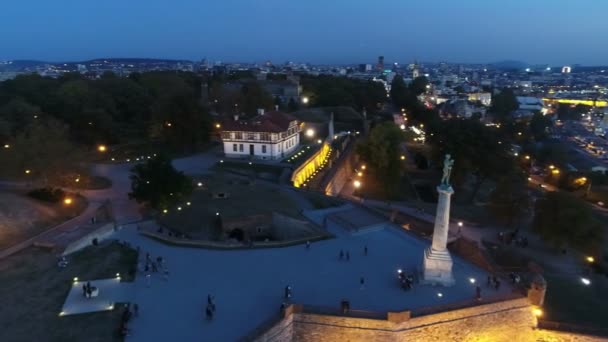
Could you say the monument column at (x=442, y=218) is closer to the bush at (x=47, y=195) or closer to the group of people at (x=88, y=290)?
the group of people at (x=88, y=290)

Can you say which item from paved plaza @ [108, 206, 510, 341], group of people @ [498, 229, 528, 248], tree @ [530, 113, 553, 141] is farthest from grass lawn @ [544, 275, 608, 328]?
tree @ [530, 113, 553, 141]

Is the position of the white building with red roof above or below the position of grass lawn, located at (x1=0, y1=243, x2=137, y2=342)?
above

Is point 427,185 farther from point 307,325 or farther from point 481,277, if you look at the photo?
point 307,325

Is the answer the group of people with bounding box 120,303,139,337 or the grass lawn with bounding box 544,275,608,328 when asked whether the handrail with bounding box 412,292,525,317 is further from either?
the group of people with bounding box 120,303,139,337

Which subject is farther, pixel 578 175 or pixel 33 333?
pixel 578 175

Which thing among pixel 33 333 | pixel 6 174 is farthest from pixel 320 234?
pixel 6 174

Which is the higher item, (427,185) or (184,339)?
(184,339)

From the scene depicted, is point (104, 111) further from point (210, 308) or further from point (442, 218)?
point (442, 218)
